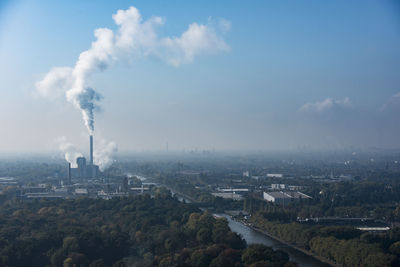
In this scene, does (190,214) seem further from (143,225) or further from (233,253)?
(233,253)

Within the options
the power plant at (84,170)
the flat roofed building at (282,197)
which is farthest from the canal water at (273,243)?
the power plant at (84,170)

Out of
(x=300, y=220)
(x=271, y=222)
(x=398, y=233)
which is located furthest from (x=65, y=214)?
(x=398, y=233)

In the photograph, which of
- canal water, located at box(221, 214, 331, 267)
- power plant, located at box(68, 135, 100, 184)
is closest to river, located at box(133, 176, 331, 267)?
canal water, located at box(221, 214, 331, 267)

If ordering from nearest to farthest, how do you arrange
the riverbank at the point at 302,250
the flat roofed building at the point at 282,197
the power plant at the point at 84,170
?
the riverbank at the point at 302,250 → the flat roofed building at the point at 282,197 → the power plant at the point at 84,170

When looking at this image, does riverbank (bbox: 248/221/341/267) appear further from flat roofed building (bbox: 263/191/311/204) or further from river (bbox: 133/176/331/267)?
flat roofed building (bbox: 263/191/311/204)

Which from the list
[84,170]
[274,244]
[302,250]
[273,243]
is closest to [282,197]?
[273,243]

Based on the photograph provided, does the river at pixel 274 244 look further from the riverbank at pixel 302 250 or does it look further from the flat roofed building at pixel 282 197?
the flat roofed building at pixel 282 197

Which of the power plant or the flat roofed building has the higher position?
the power plant

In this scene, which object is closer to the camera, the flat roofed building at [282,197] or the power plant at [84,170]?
the flat roofed building at [282,197]

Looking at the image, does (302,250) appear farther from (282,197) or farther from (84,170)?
(84,170)
